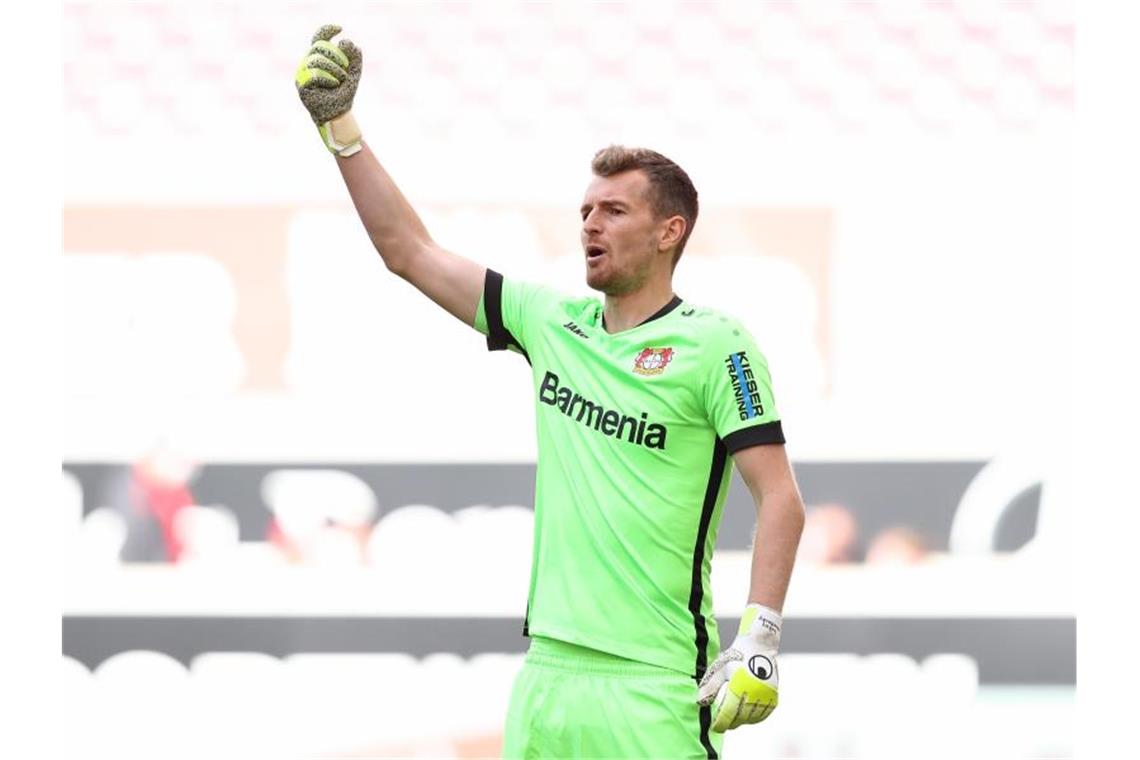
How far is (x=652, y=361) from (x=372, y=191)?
78 centimetres

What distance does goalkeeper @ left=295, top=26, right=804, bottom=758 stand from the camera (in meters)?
3.24

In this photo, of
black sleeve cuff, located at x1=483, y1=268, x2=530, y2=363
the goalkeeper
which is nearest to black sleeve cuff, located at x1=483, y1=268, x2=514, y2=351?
black sleeve cuff, located at x1=483, y1=268, x2=530, y2=363

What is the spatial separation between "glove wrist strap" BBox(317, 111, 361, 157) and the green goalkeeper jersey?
2.52ft

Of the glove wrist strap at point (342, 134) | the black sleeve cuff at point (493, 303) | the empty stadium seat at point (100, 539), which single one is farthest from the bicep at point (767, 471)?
the empty stadium seat at point (100, 539)

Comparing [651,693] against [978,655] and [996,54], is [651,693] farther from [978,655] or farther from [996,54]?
[996,54]

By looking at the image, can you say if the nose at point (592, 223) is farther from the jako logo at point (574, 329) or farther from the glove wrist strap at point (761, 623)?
the glove wrist strap at point (761, 623)

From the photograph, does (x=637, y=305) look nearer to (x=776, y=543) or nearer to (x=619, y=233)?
(x=619, y=233)

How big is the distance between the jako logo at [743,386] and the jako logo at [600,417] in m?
0.18

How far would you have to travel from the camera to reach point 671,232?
3537mm

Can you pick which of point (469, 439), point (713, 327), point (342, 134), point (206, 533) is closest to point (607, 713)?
point (713, 327)

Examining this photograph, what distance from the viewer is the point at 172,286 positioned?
6.60 metres

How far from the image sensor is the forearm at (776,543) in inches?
127

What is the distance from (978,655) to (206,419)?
10.9ft

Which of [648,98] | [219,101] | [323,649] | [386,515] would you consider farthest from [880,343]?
[219,101]
